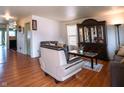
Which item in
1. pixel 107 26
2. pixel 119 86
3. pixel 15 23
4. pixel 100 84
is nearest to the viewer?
pixel 119 86

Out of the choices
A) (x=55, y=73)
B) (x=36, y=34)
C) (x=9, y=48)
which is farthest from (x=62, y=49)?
(x=9, y=48)

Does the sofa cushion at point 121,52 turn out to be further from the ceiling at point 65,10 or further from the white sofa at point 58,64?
the white sofa at point 58,64

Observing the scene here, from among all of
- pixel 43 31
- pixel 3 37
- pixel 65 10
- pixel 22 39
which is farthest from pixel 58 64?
pixel 3 37

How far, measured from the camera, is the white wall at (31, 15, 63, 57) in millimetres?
4700

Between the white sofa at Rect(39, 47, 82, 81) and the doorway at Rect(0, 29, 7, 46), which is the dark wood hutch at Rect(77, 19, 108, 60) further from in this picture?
the doorway at Rect(0, 29, 7, 46)

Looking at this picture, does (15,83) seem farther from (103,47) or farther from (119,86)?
(103,47)

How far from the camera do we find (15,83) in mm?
2172

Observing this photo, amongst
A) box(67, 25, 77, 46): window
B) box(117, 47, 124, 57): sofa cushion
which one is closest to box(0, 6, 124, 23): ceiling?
box(67, 25, 77, 46): window

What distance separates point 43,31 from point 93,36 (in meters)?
2.30

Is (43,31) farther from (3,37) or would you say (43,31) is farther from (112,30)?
(3,37)

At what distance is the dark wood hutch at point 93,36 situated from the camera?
12.4ft

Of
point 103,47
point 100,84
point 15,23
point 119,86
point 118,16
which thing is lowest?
point 100,84

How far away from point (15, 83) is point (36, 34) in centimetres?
307

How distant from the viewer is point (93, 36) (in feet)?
13.7
